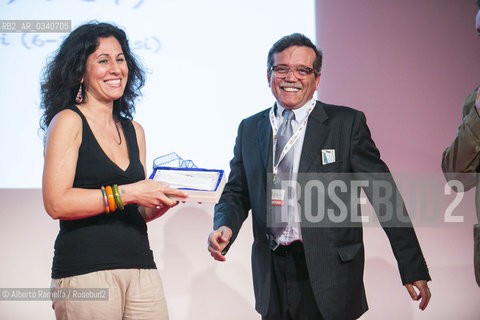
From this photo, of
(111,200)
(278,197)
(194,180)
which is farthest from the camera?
(278,197)

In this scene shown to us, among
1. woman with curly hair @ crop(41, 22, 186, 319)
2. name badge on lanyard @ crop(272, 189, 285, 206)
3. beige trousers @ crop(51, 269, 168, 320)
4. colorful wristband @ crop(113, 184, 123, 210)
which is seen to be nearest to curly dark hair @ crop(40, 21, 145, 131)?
woman with curly hair @ crop(41, 22, 186, 319)

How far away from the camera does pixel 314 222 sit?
199cm

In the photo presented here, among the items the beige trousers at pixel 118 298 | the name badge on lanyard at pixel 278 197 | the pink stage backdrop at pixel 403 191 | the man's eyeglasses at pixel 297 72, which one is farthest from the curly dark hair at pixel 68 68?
the pink stage backdrop at pixel 403 191

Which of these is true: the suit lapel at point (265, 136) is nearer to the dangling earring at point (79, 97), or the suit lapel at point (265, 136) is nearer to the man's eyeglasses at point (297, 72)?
the man's eyeglasses at point (297, 72)

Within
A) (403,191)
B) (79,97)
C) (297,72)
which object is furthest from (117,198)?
(403,191)

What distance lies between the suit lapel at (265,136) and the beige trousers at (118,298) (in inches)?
28.1

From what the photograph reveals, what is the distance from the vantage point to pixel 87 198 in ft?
5.36

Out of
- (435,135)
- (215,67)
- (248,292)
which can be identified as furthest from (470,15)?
(248,292)

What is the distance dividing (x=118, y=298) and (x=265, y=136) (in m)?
0.98

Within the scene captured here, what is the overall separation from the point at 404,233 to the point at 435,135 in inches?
74.5

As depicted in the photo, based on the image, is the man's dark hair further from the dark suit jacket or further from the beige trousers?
the beige trousers

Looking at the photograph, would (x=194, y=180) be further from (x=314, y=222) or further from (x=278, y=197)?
(x=314, y=222)

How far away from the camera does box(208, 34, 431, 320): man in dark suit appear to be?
1.98 metres

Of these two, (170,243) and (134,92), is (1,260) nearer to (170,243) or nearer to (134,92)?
(170,243)
